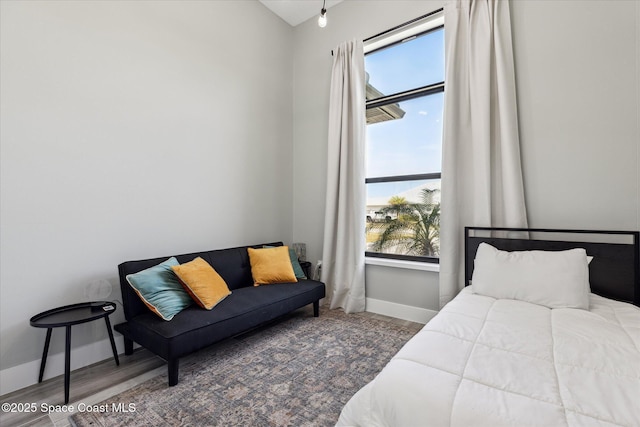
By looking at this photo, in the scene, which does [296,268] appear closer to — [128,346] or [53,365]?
[128,346]

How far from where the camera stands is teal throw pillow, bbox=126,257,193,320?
78.5 inches

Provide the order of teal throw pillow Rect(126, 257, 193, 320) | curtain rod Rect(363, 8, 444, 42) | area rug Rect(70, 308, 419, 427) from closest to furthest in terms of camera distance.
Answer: area rug Rect(70, 308, 419, 427), teal throw pillow Rect(126, 257, 193, 320), curtain rod Rect(363, 8, 444, 42)

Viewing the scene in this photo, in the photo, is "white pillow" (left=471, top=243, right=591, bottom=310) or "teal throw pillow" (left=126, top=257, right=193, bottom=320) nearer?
"white pillow" (left=471, top=243, right=591, bottom=310)

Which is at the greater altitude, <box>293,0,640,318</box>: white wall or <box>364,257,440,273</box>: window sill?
<box>293,0,640,318</box>: white wall

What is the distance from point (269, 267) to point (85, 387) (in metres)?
1.53

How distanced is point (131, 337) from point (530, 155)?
10.8 feet

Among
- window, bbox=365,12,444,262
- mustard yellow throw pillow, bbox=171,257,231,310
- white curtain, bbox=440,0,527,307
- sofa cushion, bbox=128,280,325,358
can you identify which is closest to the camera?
sofa cushion, bbox=128,280,325,358

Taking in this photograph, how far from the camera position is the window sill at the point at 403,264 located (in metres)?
2.78

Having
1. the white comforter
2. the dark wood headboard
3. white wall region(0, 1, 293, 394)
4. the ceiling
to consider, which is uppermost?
the ceiling

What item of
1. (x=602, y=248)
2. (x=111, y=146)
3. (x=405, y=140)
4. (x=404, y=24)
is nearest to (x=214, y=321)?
(x=111, y=146)

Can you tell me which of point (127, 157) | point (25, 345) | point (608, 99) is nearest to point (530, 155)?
point (608, 99)

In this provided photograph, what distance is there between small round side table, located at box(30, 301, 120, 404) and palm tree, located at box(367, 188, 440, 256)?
2492 mm

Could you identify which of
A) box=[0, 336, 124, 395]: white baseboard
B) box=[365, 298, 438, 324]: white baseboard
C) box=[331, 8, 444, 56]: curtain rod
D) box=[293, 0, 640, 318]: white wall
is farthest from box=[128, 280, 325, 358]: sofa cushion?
box=[331, 8, 444, 56]: curtain rod

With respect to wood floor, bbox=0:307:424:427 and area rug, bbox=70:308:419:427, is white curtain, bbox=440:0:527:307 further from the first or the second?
wood floor, bbox=0:307:424:427
